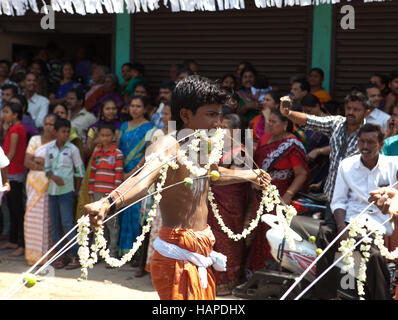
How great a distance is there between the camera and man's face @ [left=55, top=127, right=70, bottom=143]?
712 cm

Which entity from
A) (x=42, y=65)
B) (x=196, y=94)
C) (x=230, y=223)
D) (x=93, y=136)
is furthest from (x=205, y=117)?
(x=42, y=65)

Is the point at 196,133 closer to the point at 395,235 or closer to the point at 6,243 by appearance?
the point at 395,235

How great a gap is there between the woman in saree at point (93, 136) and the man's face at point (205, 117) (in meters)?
3.68

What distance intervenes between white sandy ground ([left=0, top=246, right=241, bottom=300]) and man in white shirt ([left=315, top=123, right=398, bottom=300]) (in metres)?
1.30

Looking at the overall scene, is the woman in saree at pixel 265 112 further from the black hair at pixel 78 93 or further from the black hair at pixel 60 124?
the black hair at pixel 78 93

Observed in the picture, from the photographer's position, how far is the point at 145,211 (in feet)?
22.6

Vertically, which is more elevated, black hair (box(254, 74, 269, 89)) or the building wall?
the building wall

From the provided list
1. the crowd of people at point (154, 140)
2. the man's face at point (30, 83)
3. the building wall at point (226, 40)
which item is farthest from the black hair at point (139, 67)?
the man's face at point (30, 83)

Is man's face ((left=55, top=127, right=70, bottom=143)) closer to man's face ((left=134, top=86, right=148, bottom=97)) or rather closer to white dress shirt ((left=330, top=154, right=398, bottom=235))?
man's face ((left=134, top=86, right=148, bottom=97))

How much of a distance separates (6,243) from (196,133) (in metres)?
5.34

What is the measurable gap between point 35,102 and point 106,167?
2.14 meters

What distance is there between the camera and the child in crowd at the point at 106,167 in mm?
7016

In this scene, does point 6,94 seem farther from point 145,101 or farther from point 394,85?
point 394,85

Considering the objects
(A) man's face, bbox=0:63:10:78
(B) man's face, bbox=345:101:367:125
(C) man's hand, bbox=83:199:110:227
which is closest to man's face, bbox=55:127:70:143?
(A) man's face, bbox=0:63:10:78
